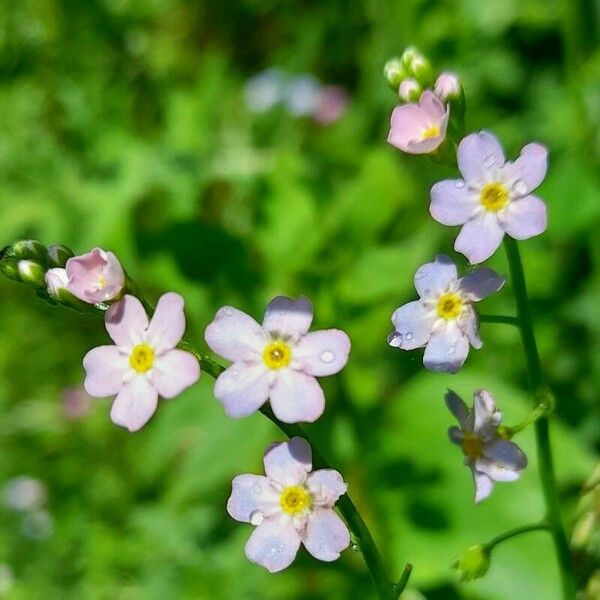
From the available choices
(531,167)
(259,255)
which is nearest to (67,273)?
(531,167)

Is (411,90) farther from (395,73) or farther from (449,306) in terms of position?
(449,306)

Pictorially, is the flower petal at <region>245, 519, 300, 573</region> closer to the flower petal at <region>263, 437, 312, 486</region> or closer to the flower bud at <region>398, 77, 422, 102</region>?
the flower petal at <region>263, 437, 312, 486</region>

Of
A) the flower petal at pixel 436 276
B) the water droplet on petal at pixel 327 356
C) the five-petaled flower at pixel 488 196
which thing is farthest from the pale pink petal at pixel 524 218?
the water droplet on petal at pixel 327 356

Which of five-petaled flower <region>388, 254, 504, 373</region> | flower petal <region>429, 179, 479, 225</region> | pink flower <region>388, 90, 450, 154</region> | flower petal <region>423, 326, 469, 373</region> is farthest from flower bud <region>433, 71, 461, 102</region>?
flower petal <region>423, 326, 469, 373</region>

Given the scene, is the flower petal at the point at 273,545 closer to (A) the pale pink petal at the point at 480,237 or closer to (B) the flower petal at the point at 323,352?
(B) the flower petal at the point at 323,352

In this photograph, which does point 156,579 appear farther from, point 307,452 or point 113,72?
point 113,72
